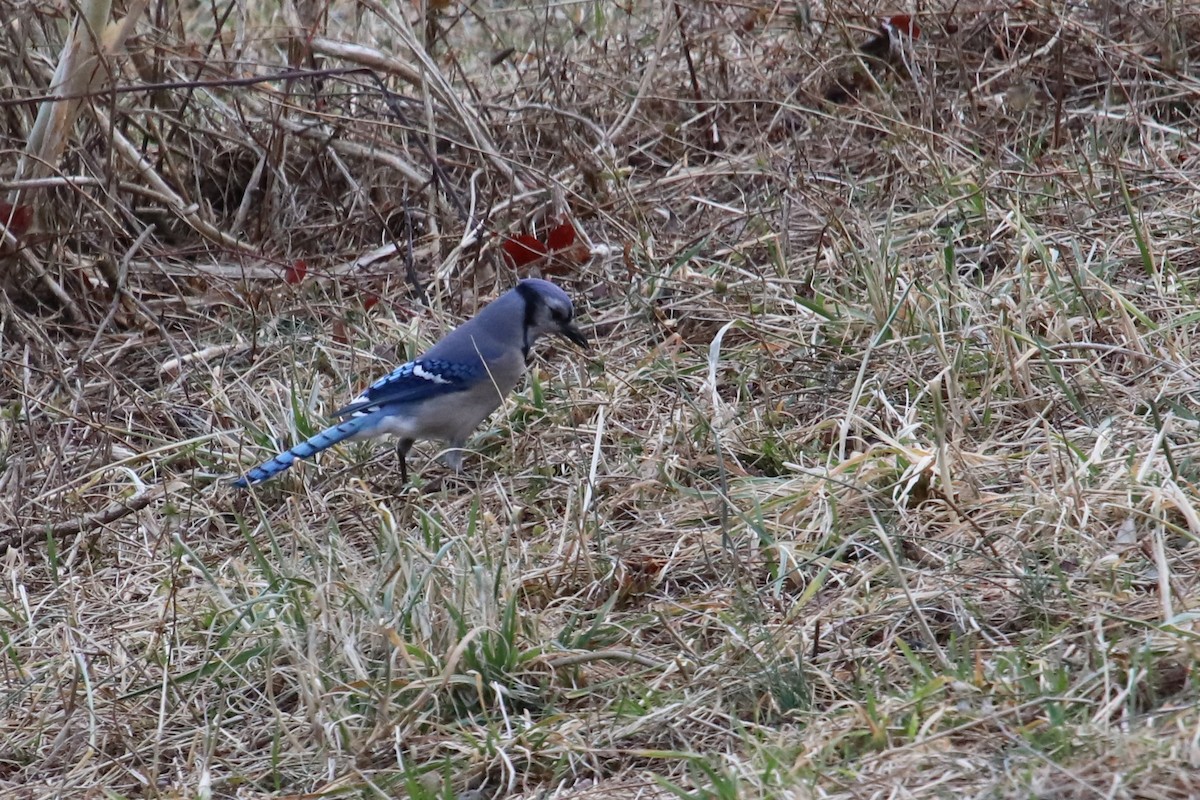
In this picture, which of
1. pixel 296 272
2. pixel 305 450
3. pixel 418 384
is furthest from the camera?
pixel 296 272

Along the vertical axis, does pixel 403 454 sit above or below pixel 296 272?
below

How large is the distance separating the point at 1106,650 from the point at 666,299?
2.35 m

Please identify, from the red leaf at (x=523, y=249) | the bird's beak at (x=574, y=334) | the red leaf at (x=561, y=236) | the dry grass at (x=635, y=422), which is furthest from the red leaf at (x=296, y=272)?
the bird's beak at (x=574, y=334)

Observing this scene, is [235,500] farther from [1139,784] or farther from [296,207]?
[1139,784]

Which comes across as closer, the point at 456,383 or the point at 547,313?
the point at 456,383

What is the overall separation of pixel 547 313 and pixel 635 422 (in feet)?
1.81

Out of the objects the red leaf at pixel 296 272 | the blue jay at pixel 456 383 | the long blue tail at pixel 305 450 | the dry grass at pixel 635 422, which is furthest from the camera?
the red leaf at pixel 296 272

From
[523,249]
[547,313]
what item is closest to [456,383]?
[547,313]

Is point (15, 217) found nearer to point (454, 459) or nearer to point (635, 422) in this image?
point (454, 459)

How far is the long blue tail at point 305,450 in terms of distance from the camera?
3668mm

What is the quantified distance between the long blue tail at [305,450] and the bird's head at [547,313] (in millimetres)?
638

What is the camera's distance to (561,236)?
4.80 meters

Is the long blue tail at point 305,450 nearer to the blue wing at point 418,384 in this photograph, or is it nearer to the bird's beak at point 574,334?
the blue wing at point 418,384

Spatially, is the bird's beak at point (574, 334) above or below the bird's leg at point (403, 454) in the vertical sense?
above
